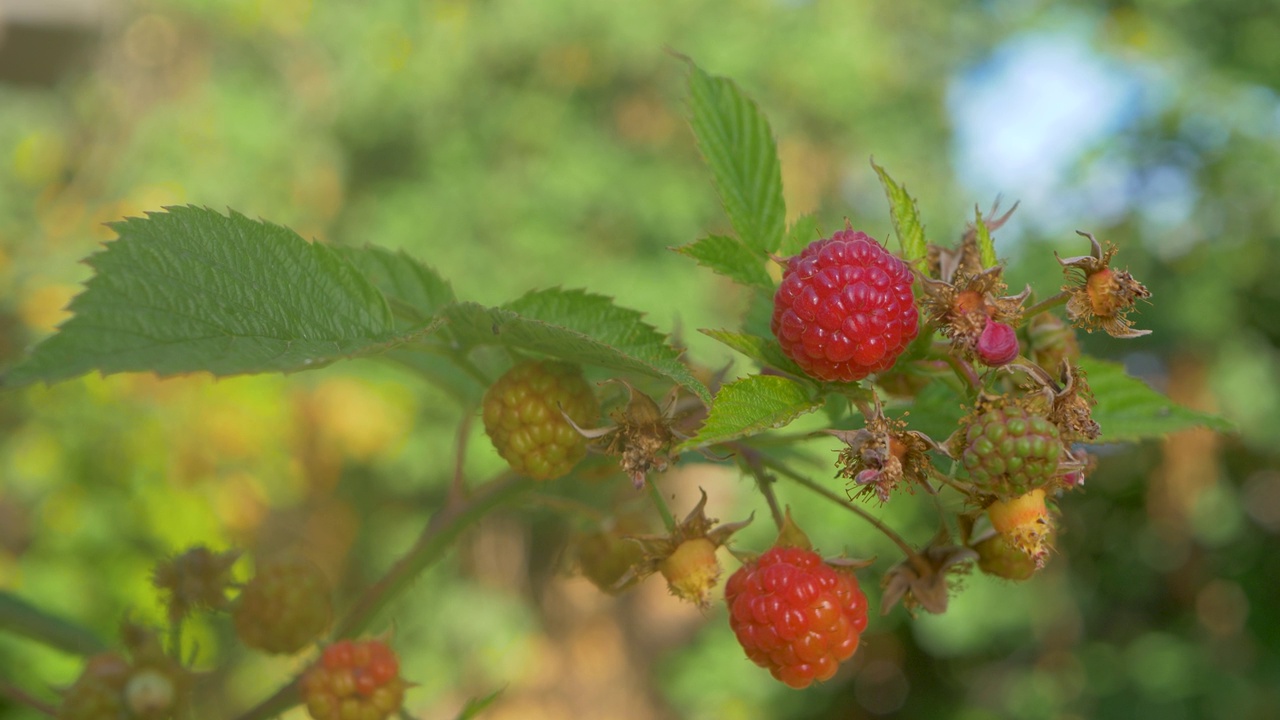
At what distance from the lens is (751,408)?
0.65m

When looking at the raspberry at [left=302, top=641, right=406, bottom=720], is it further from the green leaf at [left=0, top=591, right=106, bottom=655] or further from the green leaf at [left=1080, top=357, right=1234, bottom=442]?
the green leaf at [left=1080, top=357, right=1234, bottom=442]

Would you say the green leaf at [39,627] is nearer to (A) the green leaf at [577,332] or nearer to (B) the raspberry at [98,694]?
(B) the raspberry at [98,694]

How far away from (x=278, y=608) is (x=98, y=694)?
Answer: 0.16m

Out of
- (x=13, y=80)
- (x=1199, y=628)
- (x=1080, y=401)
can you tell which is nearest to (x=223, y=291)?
(x=1080, y=401)

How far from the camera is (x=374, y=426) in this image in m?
4.50

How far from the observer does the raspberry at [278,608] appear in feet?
3.03

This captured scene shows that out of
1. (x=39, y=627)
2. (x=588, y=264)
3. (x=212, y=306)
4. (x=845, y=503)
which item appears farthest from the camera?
(x=588, y=264)

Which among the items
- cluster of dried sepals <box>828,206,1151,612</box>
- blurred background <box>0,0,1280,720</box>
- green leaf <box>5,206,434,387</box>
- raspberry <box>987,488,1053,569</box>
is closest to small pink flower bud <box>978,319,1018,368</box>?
cluster of dried sepals <box>828,206,1151,612</box>

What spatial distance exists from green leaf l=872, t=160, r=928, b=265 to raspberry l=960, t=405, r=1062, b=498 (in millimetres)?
171

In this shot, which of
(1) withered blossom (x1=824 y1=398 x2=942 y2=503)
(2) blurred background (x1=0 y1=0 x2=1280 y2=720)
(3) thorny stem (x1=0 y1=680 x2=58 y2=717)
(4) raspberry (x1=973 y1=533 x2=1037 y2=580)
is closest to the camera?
(1) withered blossom (x1=824 y1=398 x2=942 y2=503)

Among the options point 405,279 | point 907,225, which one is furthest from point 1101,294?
point 405,279

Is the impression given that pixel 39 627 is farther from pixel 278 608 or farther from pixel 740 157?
pixel 740 157

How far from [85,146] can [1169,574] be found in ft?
15.4

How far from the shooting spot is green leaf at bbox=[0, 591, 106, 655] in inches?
37.8
